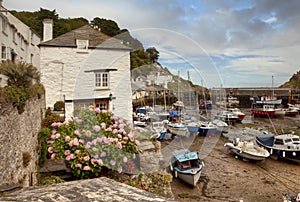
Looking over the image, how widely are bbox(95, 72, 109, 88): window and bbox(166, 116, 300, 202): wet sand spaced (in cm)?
587

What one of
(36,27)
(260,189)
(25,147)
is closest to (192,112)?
(260,189)

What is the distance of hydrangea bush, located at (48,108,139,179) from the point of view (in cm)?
402

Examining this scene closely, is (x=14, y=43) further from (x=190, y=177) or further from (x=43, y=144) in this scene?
(x=190, y=177)

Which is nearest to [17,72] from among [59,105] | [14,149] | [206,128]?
[14,149]

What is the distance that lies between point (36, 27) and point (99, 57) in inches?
1071

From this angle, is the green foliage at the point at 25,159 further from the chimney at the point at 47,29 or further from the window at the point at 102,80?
the chimney at the point at 47,29

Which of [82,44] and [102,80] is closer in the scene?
[102,80]

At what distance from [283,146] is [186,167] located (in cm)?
775

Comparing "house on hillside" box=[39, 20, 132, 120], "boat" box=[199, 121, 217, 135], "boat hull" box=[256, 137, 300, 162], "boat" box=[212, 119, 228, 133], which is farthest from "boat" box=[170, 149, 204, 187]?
"boat" box=[212, 119, 228, 133]

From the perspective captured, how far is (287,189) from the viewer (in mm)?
10156

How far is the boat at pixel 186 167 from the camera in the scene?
10.1 meters

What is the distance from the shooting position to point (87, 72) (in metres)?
10.8

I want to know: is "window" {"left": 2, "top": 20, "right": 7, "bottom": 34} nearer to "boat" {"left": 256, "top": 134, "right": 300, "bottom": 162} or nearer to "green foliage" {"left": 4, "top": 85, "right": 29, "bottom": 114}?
"green foliage" {"left": 4, "top": 85, "right": 29, "bottom": 114}

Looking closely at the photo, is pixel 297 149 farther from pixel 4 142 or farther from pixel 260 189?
pixel 4 142
